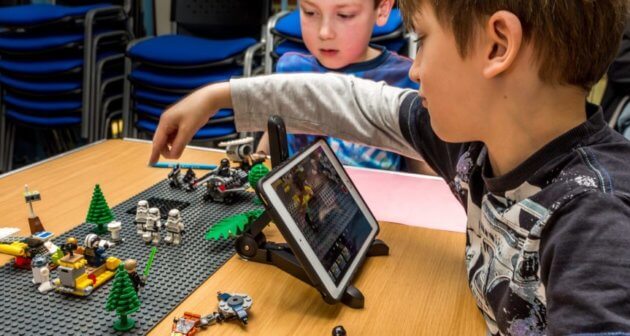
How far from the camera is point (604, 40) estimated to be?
1.79 ft

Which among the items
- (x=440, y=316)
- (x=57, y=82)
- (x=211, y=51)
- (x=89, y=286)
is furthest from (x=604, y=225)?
(x=57, y=82)

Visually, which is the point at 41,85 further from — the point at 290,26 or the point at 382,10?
the point at 382,10

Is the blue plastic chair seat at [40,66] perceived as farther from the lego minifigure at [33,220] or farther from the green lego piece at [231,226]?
the green lego piece at [231,226]

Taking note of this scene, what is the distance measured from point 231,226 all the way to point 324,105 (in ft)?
0.82

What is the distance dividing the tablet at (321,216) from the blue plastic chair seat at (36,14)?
5.78 feet

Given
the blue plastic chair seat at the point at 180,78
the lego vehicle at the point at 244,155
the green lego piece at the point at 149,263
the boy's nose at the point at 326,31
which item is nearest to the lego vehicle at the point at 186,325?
the green lego piece at the point at 149,263

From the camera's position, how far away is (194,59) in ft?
6.84

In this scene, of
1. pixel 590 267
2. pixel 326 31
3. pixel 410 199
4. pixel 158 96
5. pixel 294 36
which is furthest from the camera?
pixel 158 96

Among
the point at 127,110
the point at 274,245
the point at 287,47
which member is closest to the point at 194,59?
the point at 287,47

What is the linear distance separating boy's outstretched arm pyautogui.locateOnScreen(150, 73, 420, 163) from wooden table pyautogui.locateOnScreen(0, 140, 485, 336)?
158 mm

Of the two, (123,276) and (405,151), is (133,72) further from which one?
(123,276)

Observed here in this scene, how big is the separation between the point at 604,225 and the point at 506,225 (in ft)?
0.51

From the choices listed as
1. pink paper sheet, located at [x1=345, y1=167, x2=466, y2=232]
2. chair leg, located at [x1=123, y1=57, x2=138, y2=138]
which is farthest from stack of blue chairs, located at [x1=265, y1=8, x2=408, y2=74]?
pink paper sheet, located at [x1=345, y1=167, x2=466, y2=232]

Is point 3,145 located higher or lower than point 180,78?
lower
